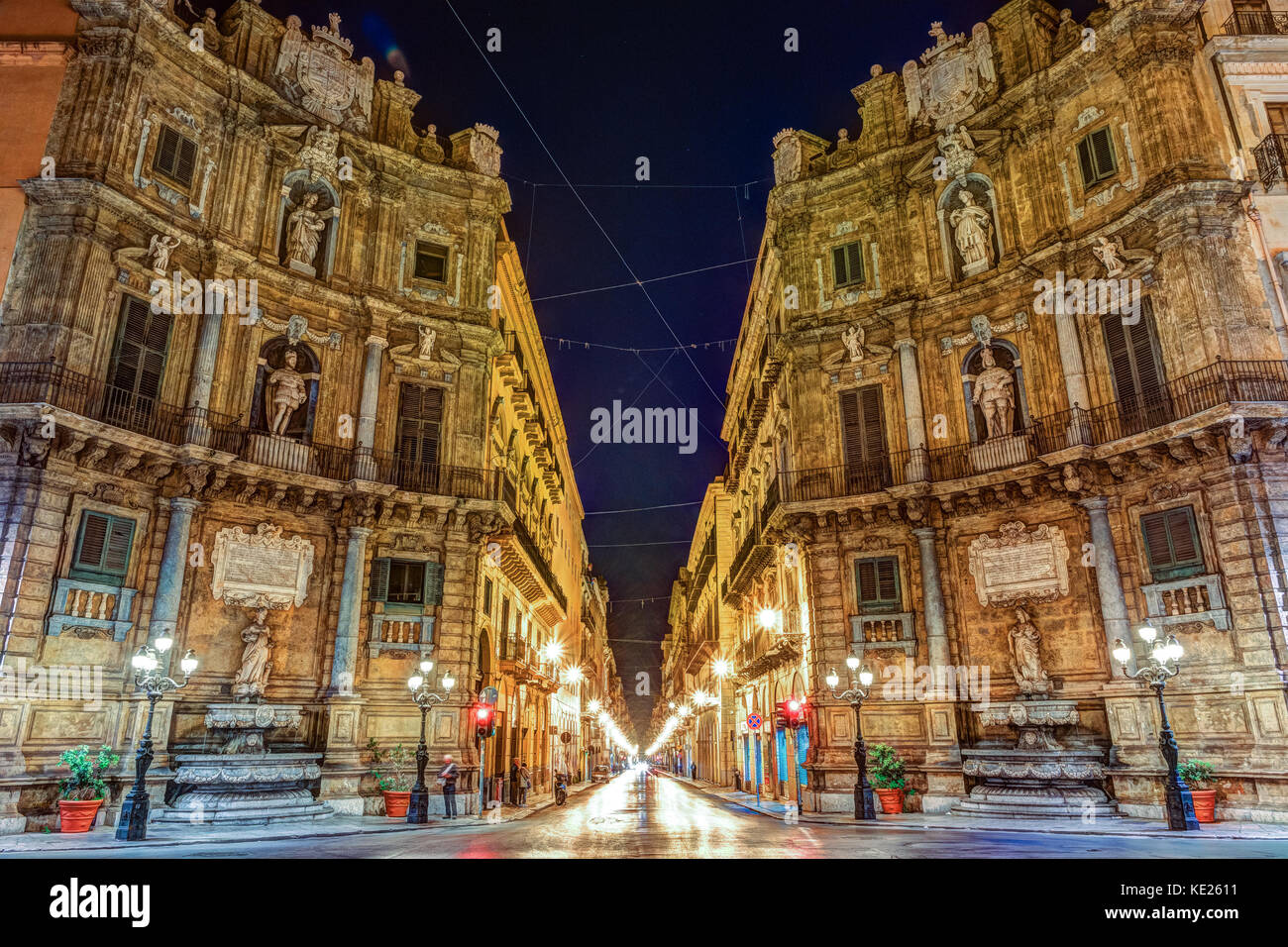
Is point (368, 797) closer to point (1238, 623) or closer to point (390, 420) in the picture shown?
point (390, 420)

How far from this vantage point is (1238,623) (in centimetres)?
1573

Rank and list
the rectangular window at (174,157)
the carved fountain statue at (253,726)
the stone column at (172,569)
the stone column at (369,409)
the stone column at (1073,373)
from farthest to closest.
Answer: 1. the stone column at (369,409)
2. the rectangular window at (174,157)
3. the stone column at (1073,373)
4. the stone column at (172,569)
5. the carved fountain statue at (253,726)

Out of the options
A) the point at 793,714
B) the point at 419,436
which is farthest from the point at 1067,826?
the point at 419,436

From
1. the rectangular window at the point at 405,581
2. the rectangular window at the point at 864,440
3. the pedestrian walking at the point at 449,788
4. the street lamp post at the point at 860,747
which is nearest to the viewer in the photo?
the street lamp post at the point at 860,747

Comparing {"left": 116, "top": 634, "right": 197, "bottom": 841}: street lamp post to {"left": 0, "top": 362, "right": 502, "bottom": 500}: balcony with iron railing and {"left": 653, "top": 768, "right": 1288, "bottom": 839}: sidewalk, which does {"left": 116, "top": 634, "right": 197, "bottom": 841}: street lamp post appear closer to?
{"left": 0, "top": 362, "right": 502, "bottom": 500}: balcony with iron railing

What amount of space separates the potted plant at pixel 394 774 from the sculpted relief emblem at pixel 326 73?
1905 cm

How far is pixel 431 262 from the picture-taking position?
25016 mm

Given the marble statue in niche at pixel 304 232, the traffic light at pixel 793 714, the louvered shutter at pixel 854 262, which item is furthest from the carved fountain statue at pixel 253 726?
the louvered shutter at pixel 854 262

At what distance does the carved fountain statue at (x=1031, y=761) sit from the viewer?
16375 millimetres

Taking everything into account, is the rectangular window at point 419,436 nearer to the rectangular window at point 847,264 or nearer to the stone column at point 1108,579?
the rectangular window at point 847,264

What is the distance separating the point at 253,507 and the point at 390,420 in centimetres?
462

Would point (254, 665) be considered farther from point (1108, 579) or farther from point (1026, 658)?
point (1108, 579)

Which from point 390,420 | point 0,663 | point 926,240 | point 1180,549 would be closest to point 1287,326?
point 1180,549

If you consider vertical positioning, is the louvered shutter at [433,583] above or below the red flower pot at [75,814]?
above
